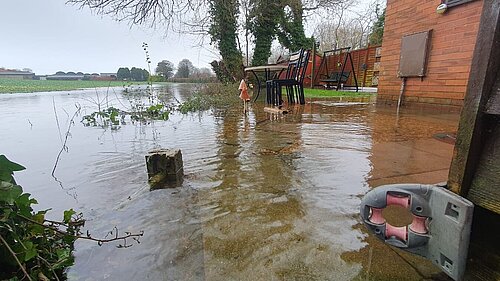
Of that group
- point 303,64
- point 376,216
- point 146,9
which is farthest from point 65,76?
point 376,216

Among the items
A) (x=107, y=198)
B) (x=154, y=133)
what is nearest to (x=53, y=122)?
(x=154, y=133)

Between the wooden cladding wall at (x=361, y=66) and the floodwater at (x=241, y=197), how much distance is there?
8.70 metres

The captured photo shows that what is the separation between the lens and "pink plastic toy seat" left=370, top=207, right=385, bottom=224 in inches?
37.9

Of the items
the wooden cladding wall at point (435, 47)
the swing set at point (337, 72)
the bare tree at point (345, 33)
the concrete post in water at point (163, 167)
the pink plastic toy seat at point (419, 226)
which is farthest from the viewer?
the bare tree at point (345, 33)

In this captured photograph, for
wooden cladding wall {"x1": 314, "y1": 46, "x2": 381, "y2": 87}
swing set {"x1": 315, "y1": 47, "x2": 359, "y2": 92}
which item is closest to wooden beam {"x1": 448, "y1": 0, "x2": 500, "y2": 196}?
swing set {"x1": 315, "y1": 47, "x2": 359, "y2": 92}

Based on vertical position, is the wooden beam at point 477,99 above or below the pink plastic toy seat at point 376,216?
above

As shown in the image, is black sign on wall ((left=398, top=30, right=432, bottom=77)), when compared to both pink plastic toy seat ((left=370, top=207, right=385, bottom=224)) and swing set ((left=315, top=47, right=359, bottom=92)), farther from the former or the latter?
pink plastic toy seat ((left=370, top=207, right=385, bottom=224))

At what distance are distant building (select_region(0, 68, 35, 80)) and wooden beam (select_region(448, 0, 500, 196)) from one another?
112ft

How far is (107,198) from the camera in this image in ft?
5.82

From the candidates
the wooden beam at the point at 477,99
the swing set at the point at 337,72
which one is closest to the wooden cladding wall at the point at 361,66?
the swing set at the point at 337,72

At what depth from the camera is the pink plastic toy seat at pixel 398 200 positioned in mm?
895

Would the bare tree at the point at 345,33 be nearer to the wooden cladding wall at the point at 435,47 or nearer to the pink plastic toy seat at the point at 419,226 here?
the wooden cladding wall at the point at 435,47

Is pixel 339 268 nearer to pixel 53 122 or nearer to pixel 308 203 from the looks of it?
pixel 308 203

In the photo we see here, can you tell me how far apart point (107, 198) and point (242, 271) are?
3.85 feet
